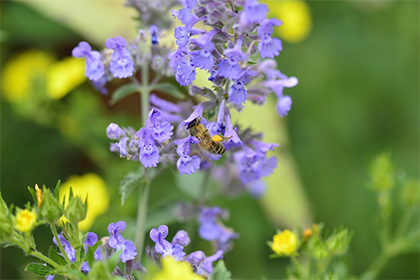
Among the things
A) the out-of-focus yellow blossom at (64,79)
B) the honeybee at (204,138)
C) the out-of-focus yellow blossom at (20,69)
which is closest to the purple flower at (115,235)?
the honeybee at (204,138)

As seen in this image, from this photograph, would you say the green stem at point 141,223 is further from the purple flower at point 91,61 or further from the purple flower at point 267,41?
the purple flower at point 267,41

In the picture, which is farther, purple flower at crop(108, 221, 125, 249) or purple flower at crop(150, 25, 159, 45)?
purple flower at crop(150, 25, 159, 45)

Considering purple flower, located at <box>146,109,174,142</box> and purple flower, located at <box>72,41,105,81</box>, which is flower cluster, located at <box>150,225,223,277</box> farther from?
purple flower, located at <box>72,41,105,81</box>

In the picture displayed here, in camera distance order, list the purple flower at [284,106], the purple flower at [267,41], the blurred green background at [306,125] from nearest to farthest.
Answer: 1. the purple flower at [267,41]
2. the purple flower at [284,106]
3. the blurred green background at [306,125]

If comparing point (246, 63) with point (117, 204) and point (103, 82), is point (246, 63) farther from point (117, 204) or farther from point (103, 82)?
point (117, 204)

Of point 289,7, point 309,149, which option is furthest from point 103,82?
point 289,7

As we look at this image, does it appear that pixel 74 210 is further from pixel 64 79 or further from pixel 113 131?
pixel 64 79

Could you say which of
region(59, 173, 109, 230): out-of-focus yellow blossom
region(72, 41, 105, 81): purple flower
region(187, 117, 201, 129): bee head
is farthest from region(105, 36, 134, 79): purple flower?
region(59, 173, 109, 230): out-of-focus yellow blossom

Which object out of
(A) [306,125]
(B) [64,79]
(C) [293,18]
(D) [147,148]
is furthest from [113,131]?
(C) [293,18]
